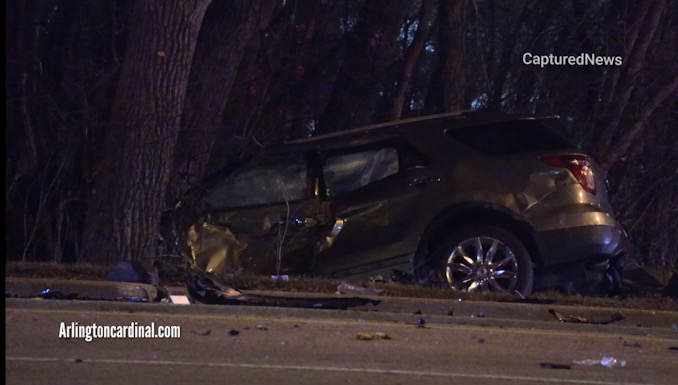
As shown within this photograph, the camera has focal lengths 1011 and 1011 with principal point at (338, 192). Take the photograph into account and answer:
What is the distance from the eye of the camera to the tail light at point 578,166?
8.89 meters

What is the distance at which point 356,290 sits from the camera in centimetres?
859

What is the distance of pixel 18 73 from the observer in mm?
11219

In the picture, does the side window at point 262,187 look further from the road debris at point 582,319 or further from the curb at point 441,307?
the road debris at point 582,319

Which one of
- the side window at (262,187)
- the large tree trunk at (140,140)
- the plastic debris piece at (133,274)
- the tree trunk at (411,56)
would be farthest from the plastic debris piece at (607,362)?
the tree trunk at (411,56)

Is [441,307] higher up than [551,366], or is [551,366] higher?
[441,307]

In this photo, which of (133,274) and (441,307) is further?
(133,274)

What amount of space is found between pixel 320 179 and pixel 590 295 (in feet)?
9.19

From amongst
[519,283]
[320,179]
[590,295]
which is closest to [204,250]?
→ [320,179]

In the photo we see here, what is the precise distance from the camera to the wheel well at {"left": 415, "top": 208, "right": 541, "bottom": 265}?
899 cm

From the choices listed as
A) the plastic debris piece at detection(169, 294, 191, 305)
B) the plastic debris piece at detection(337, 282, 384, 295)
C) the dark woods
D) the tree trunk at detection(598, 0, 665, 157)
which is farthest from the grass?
the tree trunk at detection(598, 0, 665, 157)

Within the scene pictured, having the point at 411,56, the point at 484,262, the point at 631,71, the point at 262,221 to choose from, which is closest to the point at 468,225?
the point at 484,262

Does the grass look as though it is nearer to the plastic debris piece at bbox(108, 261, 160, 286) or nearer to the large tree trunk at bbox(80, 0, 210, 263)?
the plastic debris piece at bbox(108, 261, 160, 286)

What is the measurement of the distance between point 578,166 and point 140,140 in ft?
14.2

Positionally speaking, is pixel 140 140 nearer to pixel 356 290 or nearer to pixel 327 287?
pixel 327 287
